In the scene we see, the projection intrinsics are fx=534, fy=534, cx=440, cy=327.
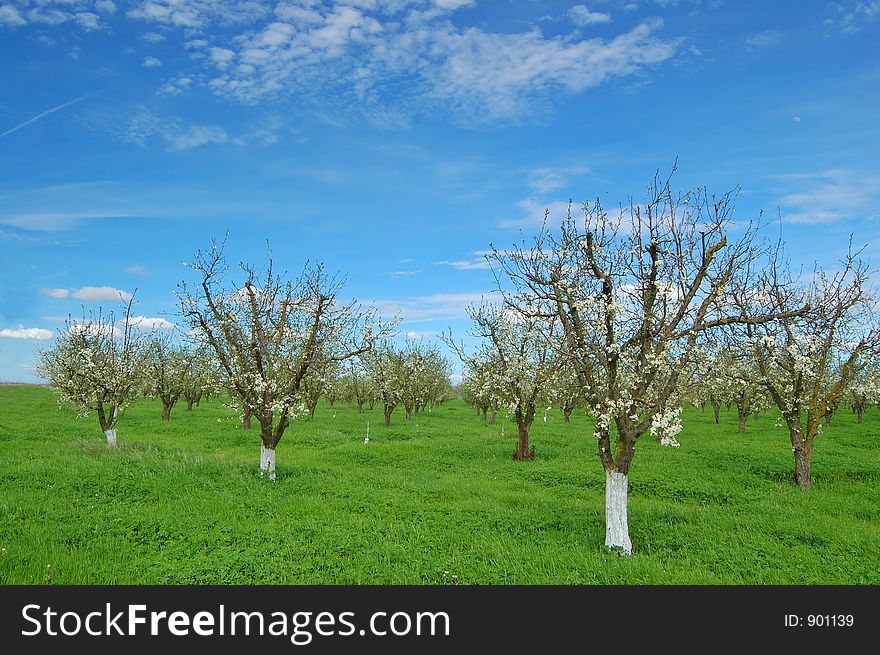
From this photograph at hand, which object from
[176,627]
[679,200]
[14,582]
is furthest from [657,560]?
[14,582]

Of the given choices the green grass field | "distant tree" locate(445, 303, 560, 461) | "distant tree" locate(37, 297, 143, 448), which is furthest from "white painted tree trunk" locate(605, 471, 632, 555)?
"distant tree" locate(37, 297, 143, 448)

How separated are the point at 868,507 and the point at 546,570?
13.4 metres

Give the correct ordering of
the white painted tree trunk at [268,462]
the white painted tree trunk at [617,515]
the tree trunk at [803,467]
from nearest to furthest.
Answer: the white painted tree trunk at [617,515] → the white painted tree trunk at [268,462] → the tree trunk at [803,467]

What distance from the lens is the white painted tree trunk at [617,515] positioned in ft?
43.6

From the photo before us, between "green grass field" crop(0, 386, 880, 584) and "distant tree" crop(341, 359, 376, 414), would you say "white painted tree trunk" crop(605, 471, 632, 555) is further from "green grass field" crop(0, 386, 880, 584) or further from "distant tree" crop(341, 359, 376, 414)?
"distant tree" crop(341, 359, 376, 414)

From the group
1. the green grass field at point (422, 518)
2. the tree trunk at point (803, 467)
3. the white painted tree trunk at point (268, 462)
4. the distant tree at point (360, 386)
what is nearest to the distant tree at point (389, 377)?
the distant tree at point (360, 386)

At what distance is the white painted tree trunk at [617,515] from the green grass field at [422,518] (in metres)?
0.63

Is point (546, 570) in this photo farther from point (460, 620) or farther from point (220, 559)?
point (220, 559)

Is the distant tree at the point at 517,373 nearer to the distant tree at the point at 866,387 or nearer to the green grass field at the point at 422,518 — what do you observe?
the green grass field at the point at 422,518

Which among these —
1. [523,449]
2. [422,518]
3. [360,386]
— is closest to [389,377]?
[360,386]

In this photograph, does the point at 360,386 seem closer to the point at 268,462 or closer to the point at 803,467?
the point at 268,462

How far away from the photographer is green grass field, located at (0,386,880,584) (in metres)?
11.3

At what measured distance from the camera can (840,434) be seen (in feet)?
124

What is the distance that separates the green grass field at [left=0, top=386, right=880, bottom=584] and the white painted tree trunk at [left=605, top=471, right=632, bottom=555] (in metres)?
0.63
